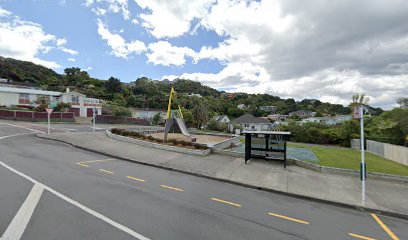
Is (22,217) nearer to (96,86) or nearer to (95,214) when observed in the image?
(95,214)

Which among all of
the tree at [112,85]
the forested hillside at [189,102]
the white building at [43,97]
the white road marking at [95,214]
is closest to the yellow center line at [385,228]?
the white road marking at [95,214]

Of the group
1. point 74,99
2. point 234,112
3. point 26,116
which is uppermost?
point 74,99

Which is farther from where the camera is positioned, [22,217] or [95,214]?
[95,214]

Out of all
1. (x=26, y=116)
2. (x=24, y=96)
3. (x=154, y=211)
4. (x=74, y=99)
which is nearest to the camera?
(x=154, y=211)

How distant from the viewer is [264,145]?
48.2ft

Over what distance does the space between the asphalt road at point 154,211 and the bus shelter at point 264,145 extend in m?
4.96

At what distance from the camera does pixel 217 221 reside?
580 cm

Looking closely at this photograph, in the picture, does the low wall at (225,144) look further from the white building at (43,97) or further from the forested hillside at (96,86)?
the forested hillside at (96,86)

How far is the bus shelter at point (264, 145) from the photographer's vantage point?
13781 mm

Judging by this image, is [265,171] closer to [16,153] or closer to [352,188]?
[352,188]

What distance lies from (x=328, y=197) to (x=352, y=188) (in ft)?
7.05

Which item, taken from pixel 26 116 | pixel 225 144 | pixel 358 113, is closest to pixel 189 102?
pixel 26 116

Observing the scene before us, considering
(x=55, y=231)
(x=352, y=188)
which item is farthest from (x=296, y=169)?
(x=55, y=231)

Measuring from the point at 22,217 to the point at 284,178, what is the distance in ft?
32.9
